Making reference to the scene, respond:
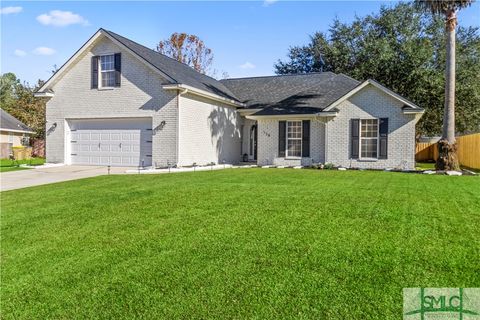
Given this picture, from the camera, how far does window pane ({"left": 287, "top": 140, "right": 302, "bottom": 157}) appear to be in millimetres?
18281

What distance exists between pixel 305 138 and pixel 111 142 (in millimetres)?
9894

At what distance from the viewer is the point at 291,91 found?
22.0 meters

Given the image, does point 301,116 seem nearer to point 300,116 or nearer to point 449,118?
point 300,116

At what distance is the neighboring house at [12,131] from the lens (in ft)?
92.9

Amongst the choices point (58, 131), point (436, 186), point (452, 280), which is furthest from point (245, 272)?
point (58, 131)

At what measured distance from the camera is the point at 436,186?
32.8 feet

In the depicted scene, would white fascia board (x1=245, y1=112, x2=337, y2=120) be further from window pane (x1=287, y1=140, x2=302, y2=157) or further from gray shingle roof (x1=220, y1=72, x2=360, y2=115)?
window pane (x1=287, y1=140, x2=302, y2=157)

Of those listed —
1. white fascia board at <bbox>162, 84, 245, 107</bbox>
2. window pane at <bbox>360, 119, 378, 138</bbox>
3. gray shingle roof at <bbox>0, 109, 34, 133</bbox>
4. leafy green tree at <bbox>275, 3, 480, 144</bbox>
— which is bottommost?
window pane at <bbox>360, 119, 378, 138</bbox>

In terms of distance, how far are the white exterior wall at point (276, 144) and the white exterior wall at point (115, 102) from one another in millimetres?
5104

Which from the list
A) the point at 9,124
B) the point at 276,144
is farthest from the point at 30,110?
the point at 276,144

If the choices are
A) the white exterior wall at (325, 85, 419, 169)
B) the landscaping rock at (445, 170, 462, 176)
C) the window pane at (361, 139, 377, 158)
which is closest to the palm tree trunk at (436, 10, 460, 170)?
the landscaping rock at (445, 170, 462, 176)

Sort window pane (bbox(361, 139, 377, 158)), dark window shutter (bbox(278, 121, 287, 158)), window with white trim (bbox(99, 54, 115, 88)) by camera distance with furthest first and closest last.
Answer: dark window shutter (bbox(278, 121, 287, 158)) < window with white trim (bbox(99, 54, 115, 88)) < window pane (bbox(361, 139, 377, 158))

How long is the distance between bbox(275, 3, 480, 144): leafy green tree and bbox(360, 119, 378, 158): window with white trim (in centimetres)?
1118

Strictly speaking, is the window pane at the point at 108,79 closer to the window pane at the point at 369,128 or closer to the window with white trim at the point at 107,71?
the window with white trim at the point at 107,71
